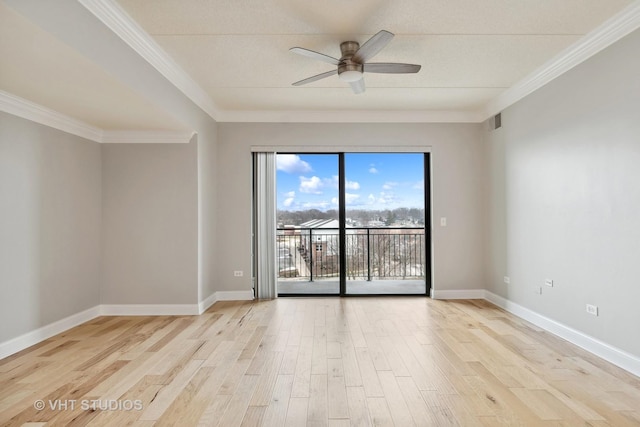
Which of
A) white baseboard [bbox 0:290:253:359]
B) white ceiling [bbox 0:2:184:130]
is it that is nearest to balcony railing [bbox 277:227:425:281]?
white baseboard [bbox 0:290:253:359]

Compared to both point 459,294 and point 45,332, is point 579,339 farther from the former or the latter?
point 45,332

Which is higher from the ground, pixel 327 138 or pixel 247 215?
pixel 327 138

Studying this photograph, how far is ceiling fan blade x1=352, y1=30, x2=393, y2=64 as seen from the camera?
8.35ft

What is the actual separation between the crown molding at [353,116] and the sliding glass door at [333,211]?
0.62m

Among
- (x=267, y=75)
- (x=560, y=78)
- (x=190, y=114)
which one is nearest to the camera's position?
(x=560, y=78)

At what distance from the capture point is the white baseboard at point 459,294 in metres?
5.27

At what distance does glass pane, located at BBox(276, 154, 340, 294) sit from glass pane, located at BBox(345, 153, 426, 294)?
33 cm

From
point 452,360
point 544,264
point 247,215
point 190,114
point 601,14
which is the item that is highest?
point 601,14

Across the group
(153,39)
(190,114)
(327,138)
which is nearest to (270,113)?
(327,138)

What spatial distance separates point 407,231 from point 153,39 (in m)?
4.89

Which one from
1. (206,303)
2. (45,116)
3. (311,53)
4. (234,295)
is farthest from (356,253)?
(45,116)

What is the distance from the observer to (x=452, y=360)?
3.00 metres

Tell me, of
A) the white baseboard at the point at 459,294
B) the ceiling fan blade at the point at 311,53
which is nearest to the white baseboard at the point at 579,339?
the white baseboard at the point at 459,294

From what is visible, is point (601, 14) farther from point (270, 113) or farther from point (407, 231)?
point (407, 231)
